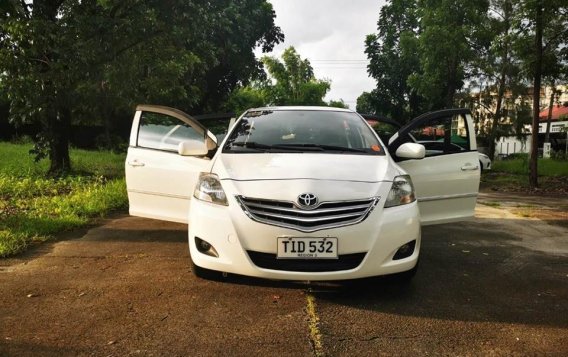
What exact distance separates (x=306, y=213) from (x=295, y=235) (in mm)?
162

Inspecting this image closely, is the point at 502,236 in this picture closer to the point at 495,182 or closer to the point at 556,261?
the point at 556,261

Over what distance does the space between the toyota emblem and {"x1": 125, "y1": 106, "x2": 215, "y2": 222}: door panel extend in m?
1.52

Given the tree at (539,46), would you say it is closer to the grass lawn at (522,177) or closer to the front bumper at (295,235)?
the grass lawn at (522,177)

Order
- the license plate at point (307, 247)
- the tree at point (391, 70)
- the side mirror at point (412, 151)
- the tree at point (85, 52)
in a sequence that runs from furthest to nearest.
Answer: the tree at point (391, 70) < the tree at point (85, 52) < the side mirror at point (412, 151) < the license plate at point (307, 247)

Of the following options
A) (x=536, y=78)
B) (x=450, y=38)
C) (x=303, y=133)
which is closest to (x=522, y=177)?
(x=536, y=78)

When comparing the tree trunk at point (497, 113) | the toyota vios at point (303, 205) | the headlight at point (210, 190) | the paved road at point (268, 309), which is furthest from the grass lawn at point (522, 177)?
the headlight at point (210, 190)

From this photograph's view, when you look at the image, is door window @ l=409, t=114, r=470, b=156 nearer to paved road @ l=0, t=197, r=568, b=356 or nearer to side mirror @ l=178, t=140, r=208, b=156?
paved road @ l=0, t=197, r=568, b=356

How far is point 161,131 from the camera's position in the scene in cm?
522

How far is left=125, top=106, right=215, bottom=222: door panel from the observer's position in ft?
15.5

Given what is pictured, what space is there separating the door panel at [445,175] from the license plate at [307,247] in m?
1.79

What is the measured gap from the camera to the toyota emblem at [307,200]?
3.27 meters

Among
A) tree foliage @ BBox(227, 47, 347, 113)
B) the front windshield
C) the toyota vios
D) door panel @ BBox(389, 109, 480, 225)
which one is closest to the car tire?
the toyota vios

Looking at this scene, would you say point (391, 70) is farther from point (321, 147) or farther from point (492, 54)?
point (321, 147)

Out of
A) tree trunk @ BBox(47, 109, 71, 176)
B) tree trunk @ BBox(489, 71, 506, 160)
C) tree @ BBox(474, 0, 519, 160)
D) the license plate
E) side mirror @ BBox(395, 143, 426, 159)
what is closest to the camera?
the license plate
